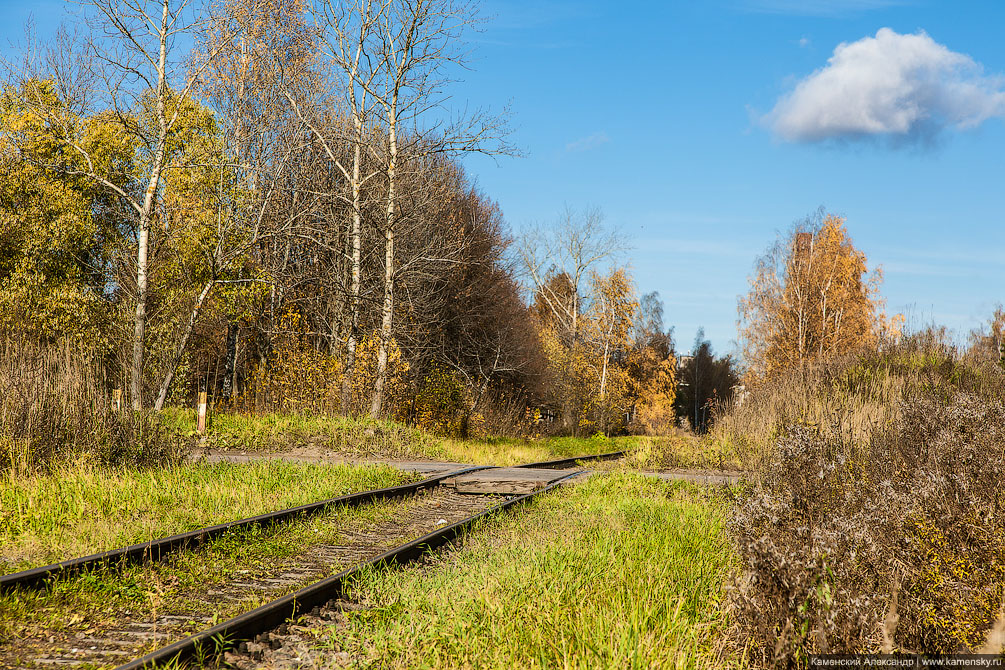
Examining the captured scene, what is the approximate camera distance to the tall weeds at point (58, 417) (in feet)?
31.4

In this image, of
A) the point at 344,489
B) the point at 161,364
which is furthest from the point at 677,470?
the point at 161,364

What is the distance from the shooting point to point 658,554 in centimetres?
644

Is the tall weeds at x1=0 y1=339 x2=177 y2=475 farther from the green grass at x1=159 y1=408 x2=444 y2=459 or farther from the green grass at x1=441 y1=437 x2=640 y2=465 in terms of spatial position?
the green grass at x1=441 y1=437 x2=640 y2=465

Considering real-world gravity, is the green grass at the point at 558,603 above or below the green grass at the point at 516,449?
above

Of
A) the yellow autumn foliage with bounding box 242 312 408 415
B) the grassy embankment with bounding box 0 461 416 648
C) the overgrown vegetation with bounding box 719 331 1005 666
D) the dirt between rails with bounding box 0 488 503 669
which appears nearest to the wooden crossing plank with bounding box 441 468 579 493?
the grassy embankment with bounding box 0 461 416 648

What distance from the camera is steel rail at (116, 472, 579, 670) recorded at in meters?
4.19

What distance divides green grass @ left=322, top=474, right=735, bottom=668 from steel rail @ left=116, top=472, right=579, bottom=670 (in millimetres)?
227

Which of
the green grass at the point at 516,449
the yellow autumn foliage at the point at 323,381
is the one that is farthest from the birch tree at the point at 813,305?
the yellow autumn foliage at the point at 323,381

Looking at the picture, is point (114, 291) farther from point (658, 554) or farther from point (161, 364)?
point (658, 554)

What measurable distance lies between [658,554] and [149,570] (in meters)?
4.23

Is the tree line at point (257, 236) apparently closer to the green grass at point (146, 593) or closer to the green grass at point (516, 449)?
the green grass at point (516, 449)

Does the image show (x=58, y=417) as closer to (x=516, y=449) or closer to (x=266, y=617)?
(x=266, y=617)

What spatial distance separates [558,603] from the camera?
4.89 meters

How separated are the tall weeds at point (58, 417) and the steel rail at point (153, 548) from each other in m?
3.35
